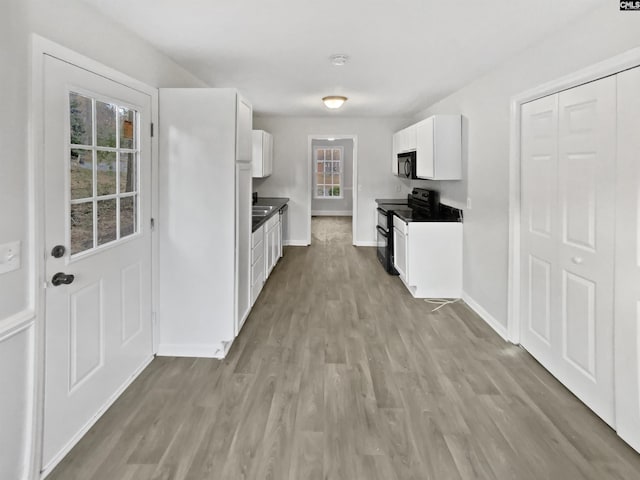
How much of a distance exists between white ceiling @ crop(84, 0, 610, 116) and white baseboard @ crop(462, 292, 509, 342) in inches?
87.5

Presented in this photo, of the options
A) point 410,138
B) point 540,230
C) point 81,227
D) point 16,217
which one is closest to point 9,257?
point 16,217

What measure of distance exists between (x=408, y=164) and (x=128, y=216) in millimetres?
4092

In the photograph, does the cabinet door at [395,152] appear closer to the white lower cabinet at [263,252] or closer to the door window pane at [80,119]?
the white lower cabinet at [263,252]

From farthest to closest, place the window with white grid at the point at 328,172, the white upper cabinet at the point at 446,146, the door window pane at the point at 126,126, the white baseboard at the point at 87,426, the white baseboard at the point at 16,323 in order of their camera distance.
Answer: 1. the window with white grid at the point at 328,172
2. the white upper cabinet at the point at 446,146
3. the door window pane at the point at 126,126
4. the white baseboard at the point at 87,426
5. the white baseboard at the point at 16,323

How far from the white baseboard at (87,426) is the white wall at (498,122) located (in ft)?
9.58

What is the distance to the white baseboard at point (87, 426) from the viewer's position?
195 cm

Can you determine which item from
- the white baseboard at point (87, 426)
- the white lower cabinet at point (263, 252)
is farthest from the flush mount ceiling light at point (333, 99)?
the white baseboard at point (87, 426)

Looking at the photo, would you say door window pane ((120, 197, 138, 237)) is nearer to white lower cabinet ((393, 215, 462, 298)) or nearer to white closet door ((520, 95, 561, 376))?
white closet door ((520, 95, 561, 376))

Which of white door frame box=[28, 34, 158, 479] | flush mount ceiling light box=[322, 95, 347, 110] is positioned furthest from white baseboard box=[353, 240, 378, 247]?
white door frame box=[28, 34, 158, 479]

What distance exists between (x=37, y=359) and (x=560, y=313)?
9.81 ft

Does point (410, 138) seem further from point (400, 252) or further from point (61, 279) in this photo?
point (61, 279)

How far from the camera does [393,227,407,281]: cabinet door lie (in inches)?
199

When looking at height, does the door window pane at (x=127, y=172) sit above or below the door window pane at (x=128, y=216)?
above

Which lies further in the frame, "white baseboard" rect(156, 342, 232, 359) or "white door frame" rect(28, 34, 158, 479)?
"white baseboard" rect(156, 342, 232, 359)
